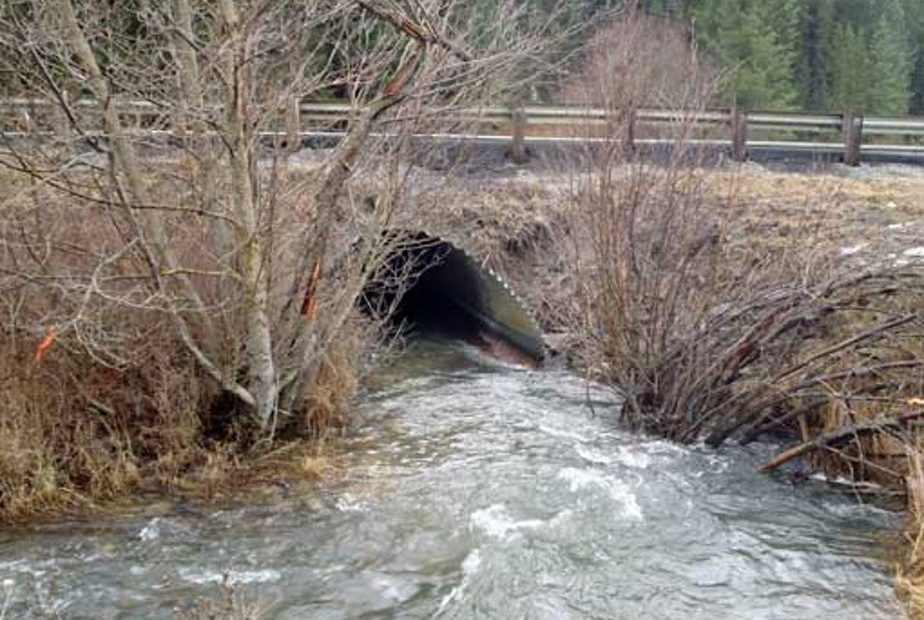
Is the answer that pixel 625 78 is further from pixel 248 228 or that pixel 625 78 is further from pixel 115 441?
pixel 115 441

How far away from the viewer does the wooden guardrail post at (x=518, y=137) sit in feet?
51.3

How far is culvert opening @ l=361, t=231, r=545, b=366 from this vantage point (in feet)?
39.8

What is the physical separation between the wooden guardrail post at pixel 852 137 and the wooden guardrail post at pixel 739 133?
1.76 m

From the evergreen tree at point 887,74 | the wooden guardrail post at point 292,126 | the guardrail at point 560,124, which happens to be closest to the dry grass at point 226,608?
the guardrail at point 560,124

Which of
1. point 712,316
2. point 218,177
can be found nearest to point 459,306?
point 712,316

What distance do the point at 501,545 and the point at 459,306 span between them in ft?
27.7

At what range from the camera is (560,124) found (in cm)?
1555

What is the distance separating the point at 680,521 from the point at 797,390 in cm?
166

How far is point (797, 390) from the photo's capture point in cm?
785

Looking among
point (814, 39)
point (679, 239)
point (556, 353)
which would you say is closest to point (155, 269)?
point (679, 239)

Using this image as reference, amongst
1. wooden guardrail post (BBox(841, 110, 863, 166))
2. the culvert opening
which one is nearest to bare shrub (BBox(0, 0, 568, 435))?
the culvert opening

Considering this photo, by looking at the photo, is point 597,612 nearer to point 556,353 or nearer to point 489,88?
point 489,88

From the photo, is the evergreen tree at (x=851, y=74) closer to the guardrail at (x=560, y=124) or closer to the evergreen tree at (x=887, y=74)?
the evergreen tree at (x=887, y=74)

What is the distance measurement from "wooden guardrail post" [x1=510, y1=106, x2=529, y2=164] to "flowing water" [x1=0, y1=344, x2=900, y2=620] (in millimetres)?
8047
